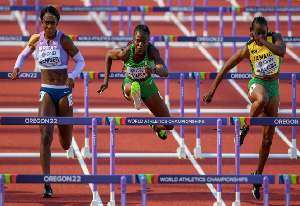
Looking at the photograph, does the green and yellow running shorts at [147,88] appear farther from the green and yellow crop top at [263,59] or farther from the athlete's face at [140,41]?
the green and yellow crop top at [263,59]

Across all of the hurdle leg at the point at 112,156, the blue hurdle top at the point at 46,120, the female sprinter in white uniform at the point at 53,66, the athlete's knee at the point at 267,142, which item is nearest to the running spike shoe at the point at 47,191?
the female sprinter in white uniform at the point at 53,66

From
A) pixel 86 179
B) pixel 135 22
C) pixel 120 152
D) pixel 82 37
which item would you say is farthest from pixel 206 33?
pixel 86 179

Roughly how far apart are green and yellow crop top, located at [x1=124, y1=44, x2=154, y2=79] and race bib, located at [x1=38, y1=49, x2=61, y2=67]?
35.2 inches

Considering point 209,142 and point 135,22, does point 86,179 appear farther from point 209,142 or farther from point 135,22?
point 135,22

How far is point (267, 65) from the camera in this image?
9.52 metres

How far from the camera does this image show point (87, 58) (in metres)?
14.8

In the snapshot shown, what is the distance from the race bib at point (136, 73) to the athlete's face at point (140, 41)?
32cm

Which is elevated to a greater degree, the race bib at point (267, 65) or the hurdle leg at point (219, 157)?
the race bib at point (267, 65)

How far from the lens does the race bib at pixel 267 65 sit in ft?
31.2

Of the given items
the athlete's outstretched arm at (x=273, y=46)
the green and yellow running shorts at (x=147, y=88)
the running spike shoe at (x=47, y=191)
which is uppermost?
the athlete's outstretched arm at (x=273, y=46)

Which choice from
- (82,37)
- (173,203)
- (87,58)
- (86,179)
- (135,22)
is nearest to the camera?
(86,179)

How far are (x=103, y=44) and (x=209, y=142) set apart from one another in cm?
449

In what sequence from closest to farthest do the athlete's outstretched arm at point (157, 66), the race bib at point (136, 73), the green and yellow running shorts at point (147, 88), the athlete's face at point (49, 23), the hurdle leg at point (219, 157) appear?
the hurdle leg at point (219, 157) < the athlete's outstretched arm at point (157, 66) < the athlete's face at point (49, 23) < the race bib at point (136, 73) < the green and yellow running shorts at point (147, 88)

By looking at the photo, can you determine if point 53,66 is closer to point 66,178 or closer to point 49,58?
point 49,58
